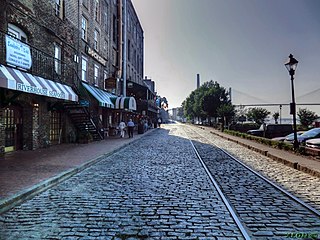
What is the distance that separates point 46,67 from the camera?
13617 millimetres

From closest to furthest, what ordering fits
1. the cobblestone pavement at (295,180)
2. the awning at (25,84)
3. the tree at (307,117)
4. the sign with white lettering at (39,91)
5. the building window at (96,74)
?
1. the cobblestone pavement at (295,180)
2. the awning at (25,84)
3. the sign with white lettering at (39,91)
4. the building window at (96,74)
5. the tree at (307,117)

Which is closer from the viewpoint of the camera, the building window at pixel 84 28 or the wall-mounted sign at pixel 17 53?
the wall-mounted sign at pixel 17 53

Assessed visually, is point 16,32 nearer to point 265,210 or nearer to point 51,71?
point 51,71

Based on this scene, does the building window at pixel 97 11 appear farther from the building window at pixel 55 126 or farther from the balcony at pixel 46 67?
the building window at pixel 55 126

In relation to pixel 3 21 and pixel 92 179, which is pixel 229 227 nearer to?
pixel 92 179

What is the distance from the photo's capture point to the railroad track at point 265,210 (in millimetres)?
3887

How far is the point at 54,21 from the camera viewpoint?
15352mm

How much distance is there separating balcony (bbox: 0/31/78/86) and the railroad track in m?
9.43

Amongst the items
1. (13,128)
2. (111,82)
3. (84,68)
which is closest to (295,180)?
(13,128)

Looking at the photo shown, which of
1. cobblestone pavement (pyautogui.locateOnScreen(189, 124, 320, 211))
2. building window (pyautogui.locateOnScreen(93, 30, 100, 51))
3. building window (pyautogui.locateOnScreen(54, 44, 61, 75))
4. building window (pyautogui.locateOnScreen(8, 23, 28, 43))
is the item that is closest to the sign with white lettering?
building window (pyautogui.locateOnScreen(8, 23, 28, 43))

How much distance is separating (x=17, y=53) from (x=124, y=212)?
8.84m

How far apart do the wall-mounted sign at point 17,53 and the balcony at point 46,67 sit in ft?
0.79

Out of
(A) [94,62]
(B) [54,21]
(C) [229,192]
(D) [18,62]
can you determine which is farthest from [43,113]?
(C) [229,192]

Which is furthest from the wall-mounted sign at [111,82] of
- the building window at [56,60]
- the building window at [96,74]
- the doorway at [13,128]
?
the doorway at [13,128]
